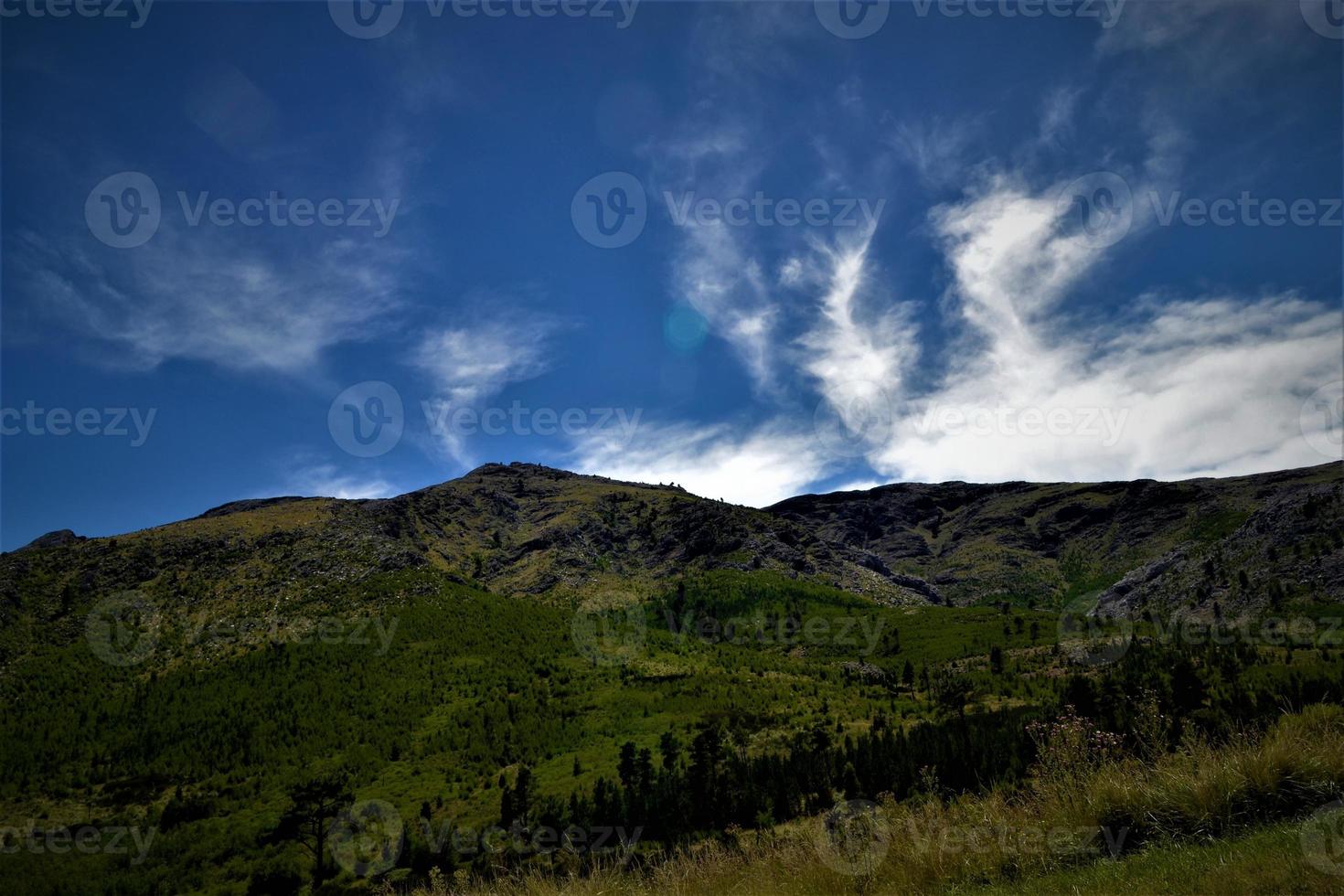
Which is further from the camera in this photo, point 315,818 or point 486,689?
point 486,689

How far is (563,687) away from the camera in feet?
318

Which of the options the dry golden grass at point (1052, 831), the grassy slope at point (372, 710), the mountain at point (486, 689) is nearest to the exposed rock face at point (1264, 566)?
the mountain at point (486, 689)

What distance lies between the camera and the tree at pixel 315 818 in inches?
1927

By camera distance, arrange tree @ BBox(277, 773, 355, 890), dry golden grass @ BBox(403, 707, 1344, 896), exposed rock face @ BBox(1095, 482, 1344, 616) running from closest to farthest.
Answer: dry golden grass @ BBox(403, 707, 1344, 896) → tree @ BBox(277, 773, 355, 890) → exposed rock face @ BBox(1095, 482, 1344, 616)

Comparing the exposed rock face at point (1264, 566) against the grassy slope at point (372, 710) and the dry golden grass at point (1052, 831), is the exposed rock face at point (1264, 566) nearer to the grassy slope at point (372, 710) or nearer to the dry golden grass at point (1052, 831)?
the grassy slope at point (372, 710)

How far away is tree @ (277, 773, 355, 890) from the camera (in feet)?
161

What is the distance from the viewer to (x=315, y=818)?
162 ft

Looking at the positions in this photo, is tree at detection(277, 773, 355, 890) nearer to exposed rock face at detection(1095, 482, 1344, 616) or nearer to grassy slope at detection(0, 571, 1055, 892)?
grassy slope at detection(0, 571, 1055, 892)

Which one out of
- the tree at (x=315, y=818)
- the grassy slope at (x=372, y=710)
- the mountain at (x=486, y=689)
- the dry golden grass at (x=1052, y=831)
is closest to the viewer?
the dry golden grass at (x=1052, y=831)

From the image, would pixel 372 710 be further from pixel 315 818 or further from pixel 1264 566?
pixel 1264 566

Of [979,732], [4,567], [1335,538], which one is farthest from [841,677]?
[4,567]

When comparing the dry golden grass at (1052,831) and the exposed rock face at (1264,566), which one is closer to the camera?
the dry golden grass at (1052,831)

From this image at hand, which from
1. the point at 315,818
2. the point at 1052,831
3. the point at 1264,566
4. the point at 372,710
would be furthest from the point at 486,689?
the point at 1264,566

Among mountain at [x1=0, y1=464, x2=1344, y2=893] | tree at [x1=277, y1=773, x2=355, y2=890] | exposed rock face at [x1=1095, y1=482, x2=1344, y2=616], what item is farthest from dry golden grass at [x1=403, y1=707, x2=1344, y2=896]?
exposed rock face at [x1=1095, y1=482, x2=1344, y2=616]
